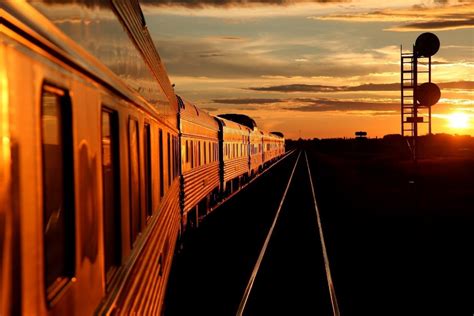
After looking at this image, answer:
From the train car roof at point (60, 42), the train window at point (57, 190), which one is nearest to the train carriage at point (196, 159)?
the train car roof at point (60, 42)

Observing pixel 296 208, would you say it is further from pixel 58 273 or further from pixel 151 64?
pixel 58 273

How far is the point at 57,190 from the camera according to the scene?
2.57m

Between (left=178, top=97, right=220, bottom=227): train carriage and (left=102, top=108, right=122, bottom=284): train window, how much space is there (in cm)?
989

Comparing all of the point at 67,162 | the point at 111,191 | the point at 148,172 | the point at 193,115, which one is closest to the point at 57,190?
the point at 67,162

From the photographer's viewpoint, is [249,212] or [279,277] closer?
[279,277]

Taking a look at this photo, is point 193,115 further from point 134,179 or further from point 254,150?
point 254,150

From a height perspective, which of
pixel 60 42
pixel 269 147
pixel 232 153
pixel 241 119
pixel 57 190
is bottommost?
pixel 269 147

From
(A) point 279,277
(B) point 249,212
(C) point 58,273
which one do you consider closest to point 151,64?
(C) point 58,273

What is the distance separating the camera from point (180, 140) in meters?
14.2

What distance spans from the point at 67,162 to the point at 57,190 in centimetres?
15

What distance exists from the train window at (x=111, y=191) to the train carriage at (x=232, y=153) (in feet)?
68.9

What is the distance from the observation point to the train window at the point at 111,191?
11.9 ft

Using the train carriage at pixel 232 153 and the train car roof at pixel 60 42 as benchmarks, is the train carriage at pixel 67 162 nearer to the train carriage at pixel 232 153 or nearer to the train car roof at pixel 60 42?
the train car roof at pixel 60 42

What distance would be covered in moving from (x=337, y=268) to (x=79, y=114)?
10953mm
